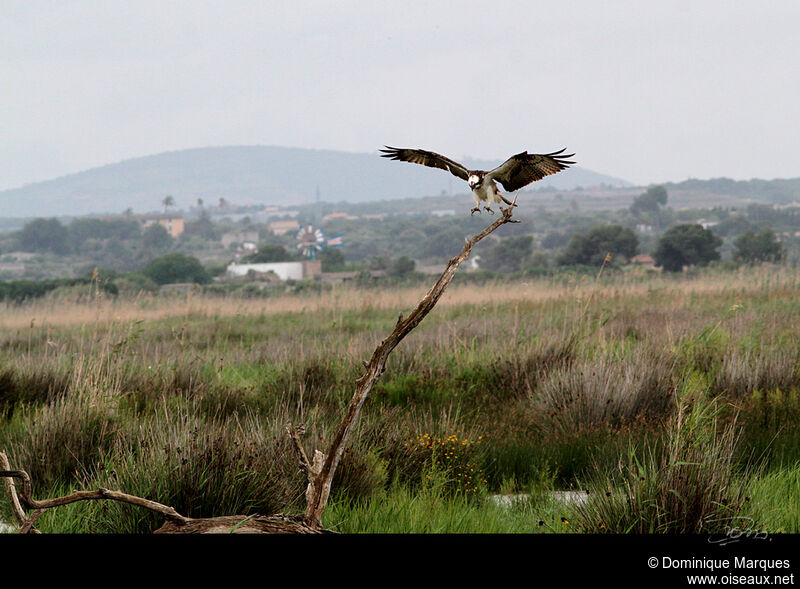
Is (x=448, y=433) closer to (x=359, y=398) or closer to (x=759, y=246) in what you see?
(x=359, y=398)

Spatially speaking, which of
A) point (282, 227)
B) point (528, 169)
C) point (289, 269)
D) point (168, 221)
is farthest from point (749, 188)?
point (528, 169)

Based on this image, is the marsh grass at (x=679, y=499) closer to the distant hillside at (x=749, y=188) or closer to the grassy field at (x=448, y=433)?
the grassy field at (x=448, y=433)

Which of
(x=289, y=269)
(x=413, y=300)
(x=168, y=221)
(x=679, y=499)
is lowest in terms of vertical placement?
(x=289, y=269)

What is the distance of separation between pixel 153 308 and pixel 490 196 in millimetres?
23543

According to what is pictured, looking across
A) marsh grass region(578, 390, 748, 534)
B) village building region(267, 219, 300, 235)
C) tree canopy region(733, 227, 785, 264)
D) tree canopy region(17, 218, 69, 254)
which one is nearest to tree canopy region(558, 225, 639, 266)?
tree canopy region(733, 227, 785, 264)

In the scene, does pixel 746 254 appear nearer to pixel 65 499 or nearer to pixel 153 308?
pixel 153 308

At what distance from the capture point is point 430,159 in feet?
6.78

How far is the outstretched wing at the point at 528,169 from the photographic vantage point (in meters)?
2.07

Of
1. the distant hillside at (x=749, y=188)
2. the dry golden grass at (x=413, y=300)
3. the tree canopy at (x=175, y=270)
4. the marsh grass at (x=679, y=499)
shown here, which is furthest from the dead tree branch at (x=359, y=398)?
the distant hillside at (x=749, y=188)

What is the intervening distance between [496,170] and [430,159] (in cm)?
19

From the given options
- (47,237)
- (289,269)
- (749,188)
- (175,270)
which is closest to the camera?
(175,270)

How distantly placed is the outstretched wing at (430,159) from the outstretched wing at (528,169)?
13 centimetres

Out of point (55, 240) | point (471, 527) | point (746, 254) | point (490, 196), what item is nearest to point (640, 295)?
point (471, 527)

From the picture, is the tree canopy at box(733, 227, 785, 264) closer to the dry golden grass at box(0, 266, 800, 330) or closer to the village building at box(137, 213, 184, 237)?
the dry golden grass at box(0, 266, 800, 330)
